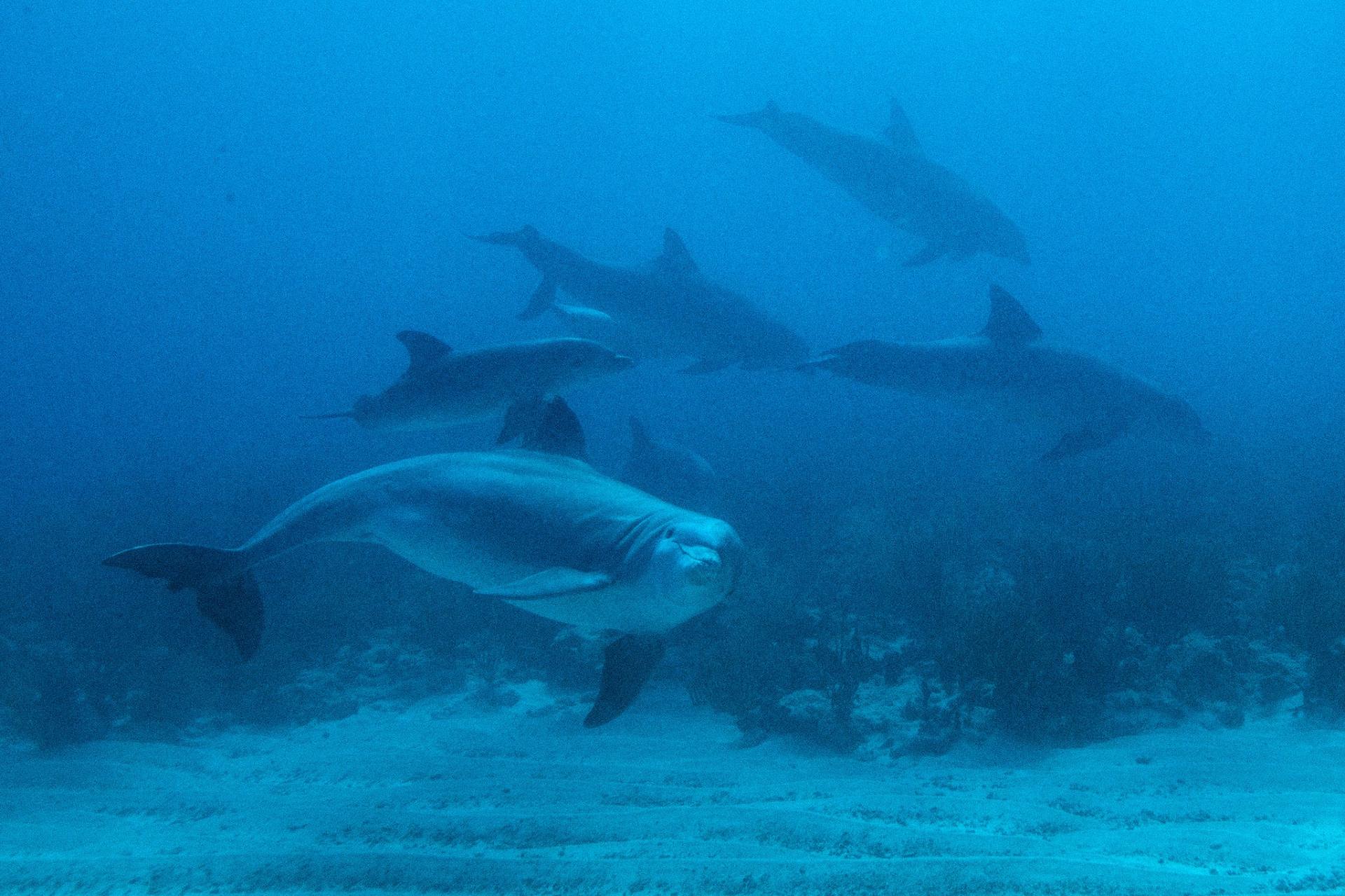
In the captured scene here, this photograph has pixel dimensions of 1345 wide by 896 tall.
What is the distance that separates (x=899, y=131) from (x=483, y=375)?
34.7 feet

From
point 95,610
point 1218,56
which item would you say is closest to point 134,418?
point 95,610

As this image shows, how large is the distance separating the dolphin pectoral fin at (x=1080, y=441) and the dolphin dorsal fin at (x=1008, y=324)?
3.39 feet

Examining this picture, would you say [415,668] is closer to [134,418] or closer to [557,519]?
[557,519]

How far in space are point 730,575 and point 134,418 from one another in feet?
195

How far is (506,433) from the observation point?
19.2ft

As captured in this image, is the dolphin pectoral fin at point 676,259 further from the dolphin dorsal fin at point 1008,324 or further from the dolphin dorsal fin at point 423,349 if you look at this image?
the dolphin dorsal fin at point 423,349

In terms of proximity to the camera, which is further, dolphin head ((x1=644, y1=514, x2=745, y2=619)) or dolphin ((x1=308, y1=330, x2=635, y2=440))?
dolphin ((x1=308, y1=330, x2=635, y2=440))

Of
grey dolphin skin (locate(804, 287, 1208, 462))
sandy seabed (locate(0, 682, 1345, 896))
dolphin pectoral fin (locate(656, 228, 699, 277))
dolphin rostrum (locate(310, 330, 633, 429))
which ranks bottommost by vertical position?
sandy seabed (locate(0, 682, 1345, 896))

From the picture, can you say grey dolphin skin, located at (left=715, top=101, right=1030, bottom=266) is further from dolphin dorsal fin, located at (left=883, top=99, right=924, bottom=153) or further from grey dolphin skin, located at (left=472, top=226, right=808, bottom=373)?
grey dolphin skin, located at (left=472, top=226, right=808, bottom=373)

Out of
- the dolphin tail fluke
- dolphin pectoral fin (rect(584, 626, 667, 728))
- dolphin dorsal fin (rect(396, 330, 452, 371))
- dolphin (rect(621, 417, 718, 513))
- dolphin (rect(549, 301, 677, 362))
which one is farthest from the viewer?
dolphin (rect(549, 301, 677, 362))

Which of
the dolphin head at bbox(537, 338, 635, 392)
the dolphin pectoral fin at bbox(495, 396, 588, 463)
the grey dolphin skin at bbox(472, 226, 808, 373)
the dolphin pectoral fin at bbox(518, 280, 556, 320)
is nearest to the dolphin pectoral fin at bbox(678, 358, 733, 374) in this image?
the grey dolphin skin at bbox(472, 226, 808, 373)

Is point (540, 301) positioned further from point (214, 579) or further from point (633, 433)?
point (214, 579)

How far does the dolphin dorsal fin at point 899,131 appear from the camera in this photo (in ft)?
44.5

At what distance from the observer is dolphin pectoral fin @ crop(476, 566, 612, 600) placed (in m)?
3.09
